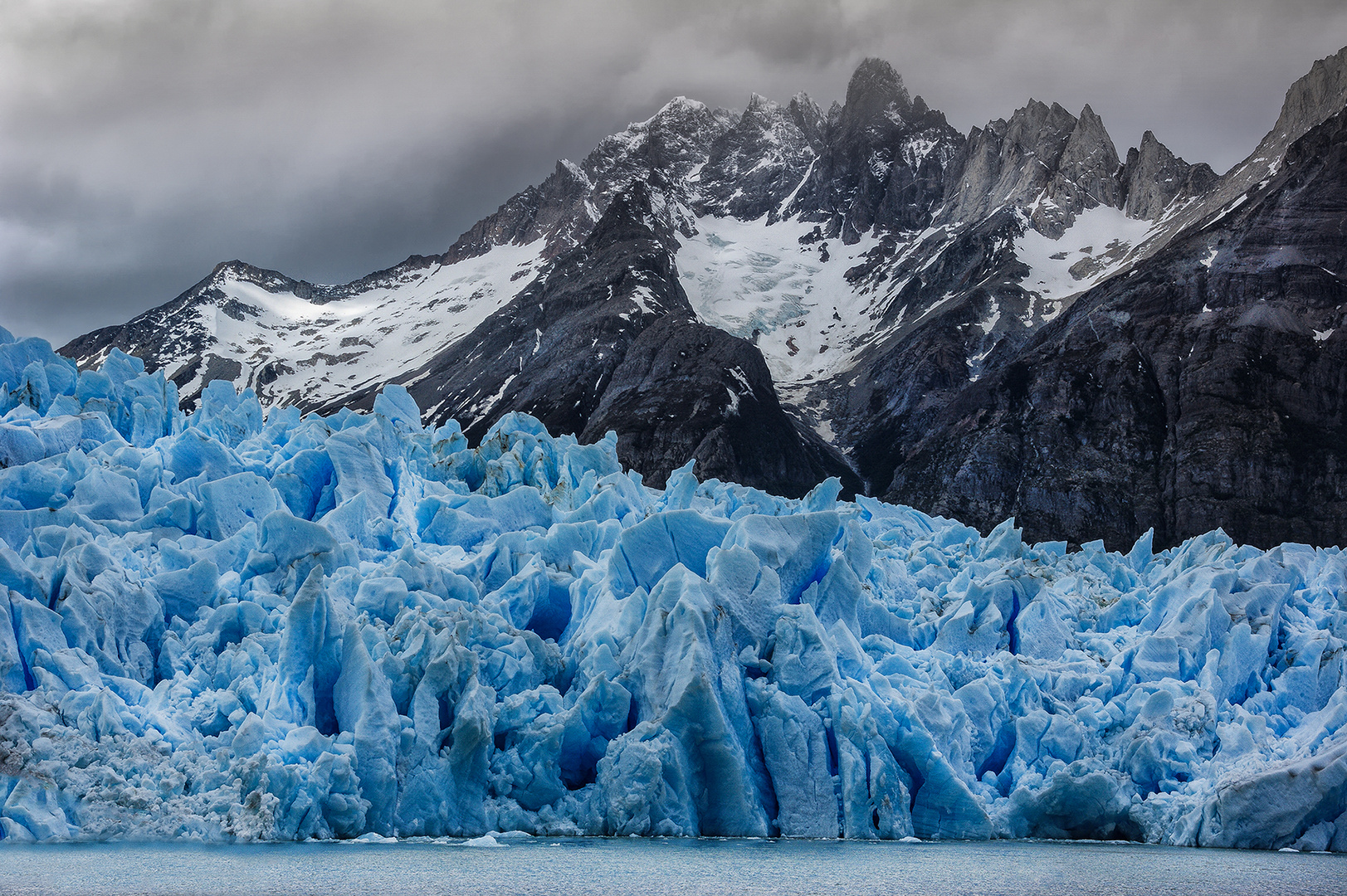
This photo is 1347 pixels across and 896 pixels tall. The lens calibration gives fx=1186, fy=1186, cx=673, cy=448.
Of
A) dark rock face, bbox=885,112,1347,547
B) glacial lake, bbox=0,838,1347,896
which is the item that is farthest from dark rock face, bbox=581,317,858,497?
glacial lake, bbox=0,838,1347,896

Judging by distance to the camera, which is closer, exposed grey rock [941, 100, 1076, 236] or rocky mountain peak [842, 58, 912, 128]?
exposed grey rock [941, 100, 1076, 236]

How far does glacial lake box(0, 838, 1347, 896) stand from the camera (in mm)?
14039

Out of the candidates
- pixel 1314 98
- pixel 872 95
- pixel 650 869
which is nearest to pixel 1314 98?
pixel 1314 98

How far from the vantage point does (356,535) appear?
23188 mm

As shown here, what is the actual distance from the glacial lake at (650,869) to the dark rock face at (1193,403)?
5104 centimetres

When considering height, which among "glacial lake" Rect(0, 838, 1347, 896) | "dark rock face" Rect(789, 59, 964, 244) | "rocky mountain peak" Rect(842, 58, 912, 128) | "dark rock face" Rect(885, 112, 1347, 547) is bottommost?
"glacial lake" Rect(0, 838, 1347, 896)

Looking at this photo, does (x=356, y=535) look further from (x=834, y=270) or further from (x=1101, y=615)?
(x=834, y=270)

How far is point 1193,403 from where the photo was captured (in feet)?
227

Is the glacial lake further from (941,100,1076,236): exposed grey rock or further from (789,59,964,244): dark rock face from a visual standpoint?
(789,59,964,244): dark rock face

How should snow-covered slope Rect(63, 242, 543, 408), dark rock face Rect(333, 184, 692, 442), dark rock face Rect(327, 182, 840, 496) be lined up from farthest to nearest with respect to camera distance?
1. snow-covered slope Rect(63, 242, 543, 408)
2. dark rock face Rect(333, 184, 692, 442)
3. dark rock face Rect(327, 182, 840, 496)

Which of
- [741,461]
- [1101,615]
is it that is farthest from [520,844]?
[741,461]

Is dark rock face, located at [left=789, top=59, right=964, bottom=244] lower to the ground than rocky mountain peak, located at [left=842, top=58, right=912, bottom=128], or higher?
lower

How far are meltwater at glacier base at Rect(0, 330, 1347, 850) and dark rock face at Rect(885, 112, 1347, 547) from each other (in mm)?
42839

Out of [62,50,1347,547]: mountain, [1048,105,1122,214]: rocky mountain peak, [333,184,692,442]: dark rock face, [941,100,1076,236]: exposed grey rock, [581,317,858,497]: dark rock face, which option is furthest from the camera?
[941,100,1076,236]: exposed grey rock
